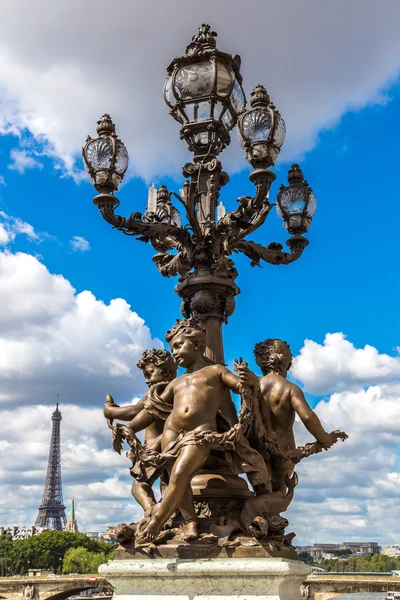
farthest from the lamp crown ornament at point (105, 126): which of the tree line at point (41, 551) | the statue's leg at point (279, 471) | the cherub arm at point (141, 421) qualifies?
the tree line at point (41, 551)

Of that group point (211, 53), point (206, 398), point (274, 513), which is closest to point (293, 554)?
point (274, 513)

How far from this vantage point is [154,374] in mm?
8445

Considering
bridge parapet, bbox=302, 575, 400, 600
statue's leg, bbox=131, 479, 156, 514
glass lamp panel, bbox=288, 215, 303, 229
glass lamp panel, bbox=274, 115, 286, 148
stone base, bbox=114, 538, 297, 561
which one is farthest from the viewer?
bridge parapet, bbox=302, 575, 400, 600

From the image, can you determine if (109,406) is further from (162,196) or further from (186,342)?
(162,196)

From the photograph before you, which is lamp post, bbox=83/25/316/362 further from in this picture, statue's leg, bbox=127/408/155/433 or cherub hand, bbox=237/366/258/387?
cherub hand, bbox=237/366/258/387

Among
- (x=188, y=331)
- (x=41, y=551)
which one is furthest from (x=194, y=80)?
(x=41, y=551)

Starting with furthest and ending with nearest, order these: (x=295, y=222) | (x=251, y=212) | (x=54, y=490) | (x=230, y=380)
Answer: (x=54, y=490)
(x=295, y=222)
(x=251, y=212)
(x=230, y=380)

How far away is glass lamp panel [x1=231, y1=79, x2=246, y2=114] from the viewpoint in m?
10.2

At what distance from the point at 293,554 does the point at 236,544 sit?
90 cm

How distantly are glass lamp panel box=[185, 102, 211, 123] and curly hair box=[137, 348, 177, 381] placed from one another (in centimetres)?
323

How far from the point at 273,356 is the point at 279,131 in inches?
111

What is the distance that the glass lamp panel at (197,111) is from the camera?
981cm

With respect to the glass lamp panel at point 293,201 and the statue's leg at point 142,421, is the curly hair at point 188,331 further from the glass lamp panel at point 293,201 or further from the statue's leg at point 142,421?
the glass lamp panel at point 293,201

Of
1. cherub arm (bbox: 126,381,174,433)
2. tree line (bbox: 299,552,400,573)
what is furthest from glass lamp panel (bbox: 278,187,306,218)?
tree line (bbox: 299,552,400,573)
